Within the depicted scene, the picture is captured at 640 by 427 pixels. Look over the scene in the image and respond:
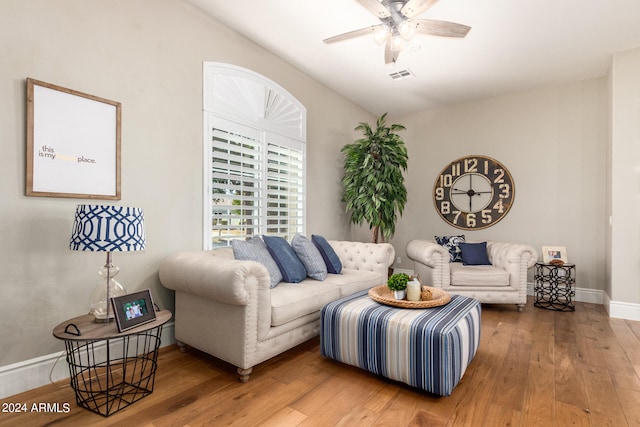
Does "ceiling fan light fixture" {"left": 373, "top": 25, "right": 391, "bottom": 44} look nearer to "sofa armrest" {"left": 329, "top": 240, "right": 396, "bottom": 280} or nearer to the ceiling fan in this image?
the ceiling fan

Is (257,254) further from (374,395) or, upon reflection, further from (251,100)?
(251,100)

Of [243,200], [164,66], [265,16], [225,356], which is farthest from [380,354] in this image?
[265,16]

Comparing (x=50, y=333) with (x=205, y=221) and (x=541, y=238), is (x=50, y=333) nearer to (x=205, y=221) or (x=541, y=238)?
(x=205, y=221)

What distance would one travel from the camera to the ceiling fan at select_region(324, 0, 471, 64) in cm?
238

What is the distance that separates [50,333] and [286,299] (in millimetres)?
1530

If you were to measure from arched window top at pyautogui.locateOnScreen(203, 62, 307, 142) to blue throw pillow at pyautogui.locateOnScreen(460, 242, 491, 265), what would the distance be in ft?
8.56

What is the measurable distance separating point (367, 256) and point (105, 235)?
260 cm

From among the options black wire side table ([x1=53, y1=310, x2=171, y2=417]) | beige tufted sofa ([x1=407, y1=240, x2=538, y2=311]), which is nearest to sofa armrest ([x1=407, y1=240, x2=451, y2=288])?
beige tufted sofa ([x1=407, y1=240, x2=538, y2=311])

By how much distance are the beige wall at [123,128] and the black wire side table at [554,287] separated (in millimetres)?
4172

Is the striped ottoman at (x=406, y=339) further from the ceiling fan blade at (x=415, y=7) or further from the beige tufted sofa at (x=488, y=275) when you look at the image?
the ceiling fan blade at (x=415, y=7)

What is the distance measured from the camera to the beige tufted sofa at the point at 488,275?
405cm

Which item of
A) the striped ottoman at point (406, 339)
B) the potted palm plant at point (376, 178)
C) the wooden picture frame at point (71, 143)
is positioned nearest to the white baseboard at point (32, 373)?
the wooden picture frame at point (71, 143)

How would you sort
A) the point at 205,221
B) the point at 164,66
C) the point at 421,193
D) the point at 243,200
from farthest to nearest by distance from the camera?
the point at 421,193, the point at 243,200, the point at 205,221, the point at 164,66

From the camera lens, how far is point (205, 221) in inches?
123
